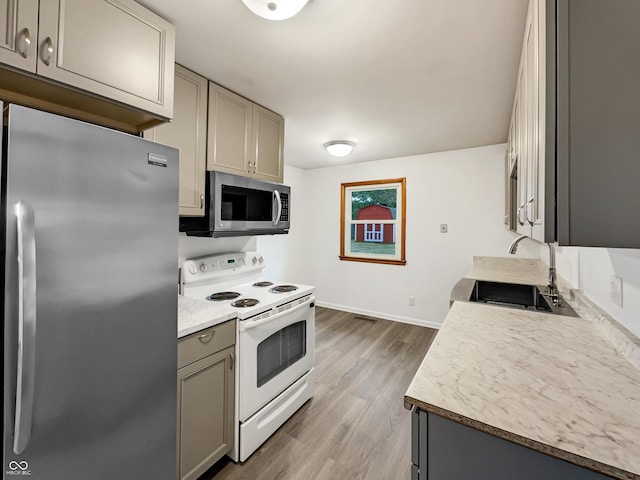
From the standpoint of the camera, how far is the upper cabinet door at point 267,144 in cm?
219

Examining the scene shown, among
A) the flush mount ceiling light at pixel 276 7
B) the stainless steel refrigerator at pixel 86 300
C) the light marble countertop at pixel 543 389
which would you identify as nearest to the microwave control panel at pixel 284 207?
the stainless steel refrigerator at pixel 86 300

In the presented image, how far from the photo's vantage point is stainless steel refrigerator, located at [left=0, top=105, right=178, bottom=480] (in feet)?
2.58

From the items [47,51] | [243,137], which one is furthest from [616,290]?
[47,51]

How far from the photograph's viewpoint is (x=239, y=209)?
2010 millimetres

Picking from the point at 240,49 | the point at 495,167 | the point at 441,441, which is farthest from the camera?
the point at 495,167

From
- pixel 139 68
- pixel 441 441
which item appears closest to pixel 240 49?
pixel 139 68

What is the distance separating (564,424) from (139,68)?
1.93 meters

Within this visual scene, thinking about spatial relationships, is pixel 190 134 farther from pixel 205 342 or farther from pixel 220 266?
pixel 205 342

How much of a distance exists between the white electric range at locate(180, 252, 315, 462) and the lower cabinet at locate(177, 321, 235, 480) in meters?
0.06

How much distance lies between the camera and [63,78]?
1042mm

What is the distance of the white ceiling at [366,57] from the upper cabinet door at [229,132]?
3.6 inches

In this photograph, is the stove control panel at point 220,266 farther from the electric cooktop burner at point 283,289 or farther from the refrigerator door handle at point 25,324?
the refrigerator door handle at point 25,324

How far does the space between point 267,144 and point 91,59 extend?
129 cm

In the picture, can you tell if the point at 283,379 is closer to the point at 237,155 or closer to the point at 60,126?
the point at 237,155
